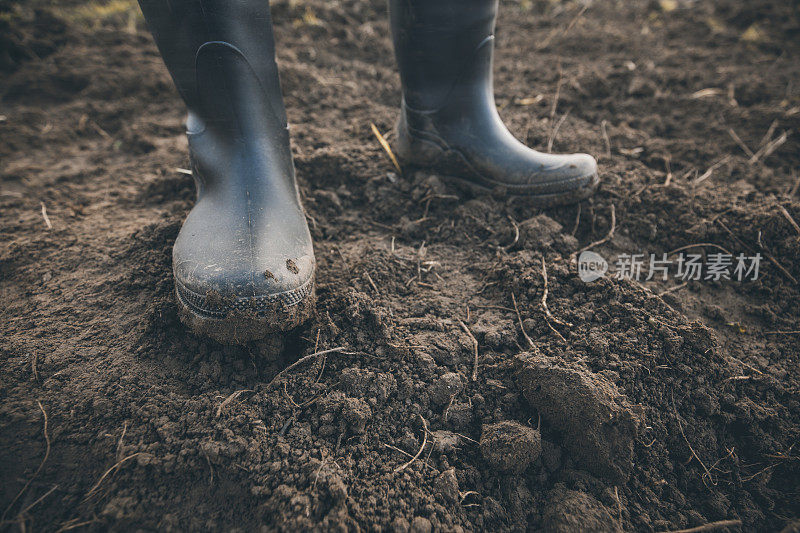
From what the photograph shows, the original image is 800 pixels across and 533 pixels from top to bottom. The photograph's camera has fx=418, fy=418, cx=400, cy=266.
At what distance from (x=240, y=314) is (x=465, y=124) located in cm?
100

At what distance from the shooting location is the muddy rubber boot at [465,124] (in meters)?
1.33

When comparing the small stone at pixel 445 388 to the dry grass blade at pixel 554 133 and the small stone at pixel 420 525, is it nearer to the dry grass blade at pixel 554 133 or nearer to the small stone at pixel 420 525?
the small stone at pixel 420 525

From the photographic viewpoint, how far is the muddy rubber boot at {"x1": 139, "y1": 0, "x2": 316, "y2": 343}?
1004mm

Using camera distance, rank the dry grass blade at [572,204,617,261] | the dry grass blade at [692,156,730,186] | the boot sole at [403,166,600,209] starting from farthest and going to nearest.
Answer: the dry grass blade at [692,156,730,186] < the boot sole at [403,166,600,209] < the dry grass blade at [572,204,617,261]

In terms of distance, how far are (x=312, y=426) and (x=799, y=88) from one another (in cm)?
279

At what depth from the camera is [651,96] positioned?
210 centimetres

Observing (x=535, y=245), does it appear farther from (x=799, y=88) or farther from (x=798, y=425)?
(x=799, y=88)

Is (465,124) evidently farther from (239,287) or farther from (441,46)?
(239,287)

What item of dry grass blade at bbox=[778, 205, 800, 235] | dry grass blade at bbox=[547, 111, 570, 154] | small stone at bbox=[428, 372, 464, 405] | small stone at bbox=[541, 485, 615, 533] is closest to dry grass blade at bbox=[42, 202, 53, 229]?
small stone at bbox=[428, 372, 464, 405]

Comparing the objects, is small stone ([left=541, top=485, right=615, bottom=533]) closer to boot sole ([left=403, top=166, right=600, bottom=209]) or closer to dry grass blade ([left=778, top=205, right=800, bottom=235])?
boot sole ([left=403, top=166, right=600, bottom=209])

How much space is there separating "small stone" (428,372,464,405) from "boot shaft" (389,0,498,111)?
0.93 meters

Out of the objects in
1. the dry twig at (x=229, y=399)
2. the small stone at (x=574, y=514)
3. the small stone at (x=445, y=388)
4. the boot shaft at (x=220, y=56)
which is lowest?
the small stone at (x=574, y=514)

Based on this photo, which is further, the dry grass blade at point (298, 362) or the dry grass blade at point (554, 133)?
the dry grass blade at point (554, 133)

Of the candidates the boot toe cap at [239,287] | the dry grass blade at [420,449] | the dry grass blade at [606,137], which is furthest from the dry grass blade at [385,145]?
the dry grass blade at [420,449]
